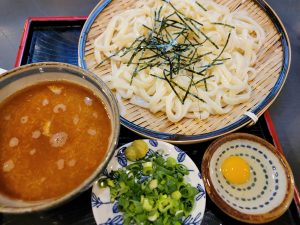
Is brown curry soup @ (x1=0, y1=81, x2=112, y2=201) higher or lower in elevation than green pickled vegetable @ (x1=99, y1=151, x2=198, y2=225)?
higher

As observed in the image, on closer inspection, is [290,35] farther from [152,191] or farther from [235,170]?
[152,191]

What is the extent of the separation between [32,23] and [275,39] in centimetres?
243

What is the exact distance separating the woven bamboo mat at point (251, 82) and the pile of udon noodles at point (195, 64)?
56mm

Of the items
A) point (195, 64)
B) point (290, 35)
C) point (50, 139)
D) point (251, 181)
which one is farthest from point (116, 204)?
point (290, 35)

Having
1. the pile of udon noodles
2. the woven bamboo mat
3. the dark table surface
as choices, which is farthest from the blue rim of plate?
the dark table surface

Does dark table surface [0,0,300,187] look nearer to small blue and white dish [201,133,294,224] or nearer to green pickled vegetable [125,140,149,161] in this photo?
small blue and white dish [201,133,294,224]

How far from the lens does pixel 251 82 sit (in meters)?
2.86

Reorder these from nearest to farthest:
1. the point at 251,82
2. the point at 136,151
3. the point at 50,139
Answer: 1. the point at 50,139
2. the point at 136,151
3. the point at 251,82

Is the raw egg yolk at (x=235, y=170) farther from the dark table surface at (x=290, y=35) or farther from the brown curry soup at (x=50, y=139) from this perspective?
the brown curry soup at (x=50, y=139)

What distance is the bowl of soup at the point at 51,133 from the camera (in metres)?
1.79

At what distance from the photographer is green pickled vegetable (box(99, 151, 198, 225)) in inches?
75.8

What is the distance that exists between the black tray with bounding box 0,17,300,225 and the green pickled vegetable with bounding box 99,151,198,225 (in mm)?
285

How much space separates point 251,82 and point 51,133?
72.7 inches

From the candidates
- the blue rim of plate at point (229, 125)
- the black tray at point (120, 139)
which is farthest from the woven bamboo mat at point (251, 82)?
the black tray at point (120, 139)
